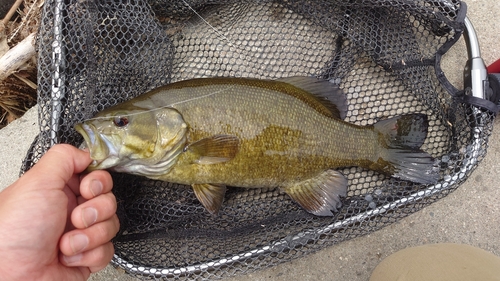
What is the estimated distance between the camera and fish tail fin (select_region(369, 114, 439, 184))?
241cm

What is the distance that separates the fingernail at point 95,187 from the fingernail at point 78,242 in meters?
0.22

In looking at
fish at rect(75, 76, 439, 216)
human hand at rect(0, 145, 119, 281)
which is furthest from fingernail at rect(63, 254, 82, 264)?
fish at rect(75, 76, 439, 216)

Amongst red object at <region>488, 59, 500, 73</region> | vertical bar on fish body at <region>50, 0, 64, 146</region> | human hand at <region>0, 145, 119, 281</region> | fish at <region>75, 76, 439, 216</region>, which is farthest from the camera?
red object at <region>488, 59, 500, 73</region>

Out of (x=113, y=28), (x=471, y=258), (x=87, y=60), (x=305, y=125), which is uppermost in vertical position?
(x=113, y=28)

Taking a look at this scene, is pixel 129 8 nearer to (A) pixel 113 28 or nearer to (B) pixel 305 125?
(A) pixel 113 28

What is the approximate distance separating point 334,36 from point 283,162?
1.14 meters

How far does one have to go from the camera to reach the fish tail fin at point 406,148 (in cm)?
241

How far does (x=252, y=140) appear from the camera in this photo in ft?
7.29

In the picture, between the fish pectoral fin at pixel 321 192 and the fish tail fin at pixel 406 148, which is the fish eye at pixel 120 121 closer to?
the fish pectoral fin at pixel 321 192

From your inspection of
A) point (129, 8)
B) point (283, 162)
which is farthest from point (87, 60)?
point (283, 162)

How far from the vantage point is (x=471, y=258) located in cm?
222

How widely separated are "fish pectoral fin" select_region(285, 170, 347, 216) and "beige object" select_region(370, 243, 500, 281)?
51 cm

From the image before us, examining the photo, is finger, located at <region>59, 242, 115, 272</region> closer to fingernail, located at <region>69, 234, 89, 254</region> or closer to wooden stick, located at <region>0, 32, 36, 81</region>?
fingernail, located at <region>69, 234, 89, 254</region>

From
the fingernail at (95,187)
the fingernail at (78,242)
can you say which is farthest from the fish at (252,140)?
the fingernail at (78,242)
